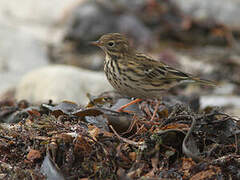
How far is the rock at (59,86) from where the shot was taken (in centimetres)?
847

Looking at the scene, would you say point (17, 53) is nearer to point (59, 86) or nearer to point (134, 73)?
point (59, 86)

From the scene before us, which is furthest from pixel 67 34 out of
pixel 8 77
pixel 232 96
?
pixel 232 96

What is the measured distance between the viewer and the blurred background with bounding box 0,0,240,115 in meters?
10.9

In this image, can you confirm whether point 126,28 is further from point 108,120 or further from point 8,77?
point 108,120

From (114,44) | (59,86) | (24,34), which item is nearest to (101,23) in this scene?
(24,34)

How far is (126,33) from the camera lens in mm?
12078

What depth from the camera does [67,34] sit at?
12.4m

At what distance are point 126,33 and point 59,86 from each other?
13.3 ft

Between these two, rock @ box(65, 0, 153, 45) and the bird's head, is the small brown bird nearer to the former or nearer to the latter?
the bird's head

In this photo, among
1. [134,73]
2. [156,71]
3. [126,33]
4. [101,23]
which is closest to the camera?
[134,73]

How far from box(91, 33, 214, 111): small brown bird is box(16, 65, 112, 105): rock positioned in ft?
8.48

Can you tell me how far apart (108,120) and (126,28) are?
26.1ft

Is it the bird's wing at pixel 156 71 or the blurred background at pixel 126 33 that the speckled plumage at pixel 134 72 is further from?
the blurred background at pixel 126 33

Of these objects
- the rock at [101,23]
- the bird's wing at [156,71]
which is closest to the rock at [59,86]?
the bird's wing at [156,71]
